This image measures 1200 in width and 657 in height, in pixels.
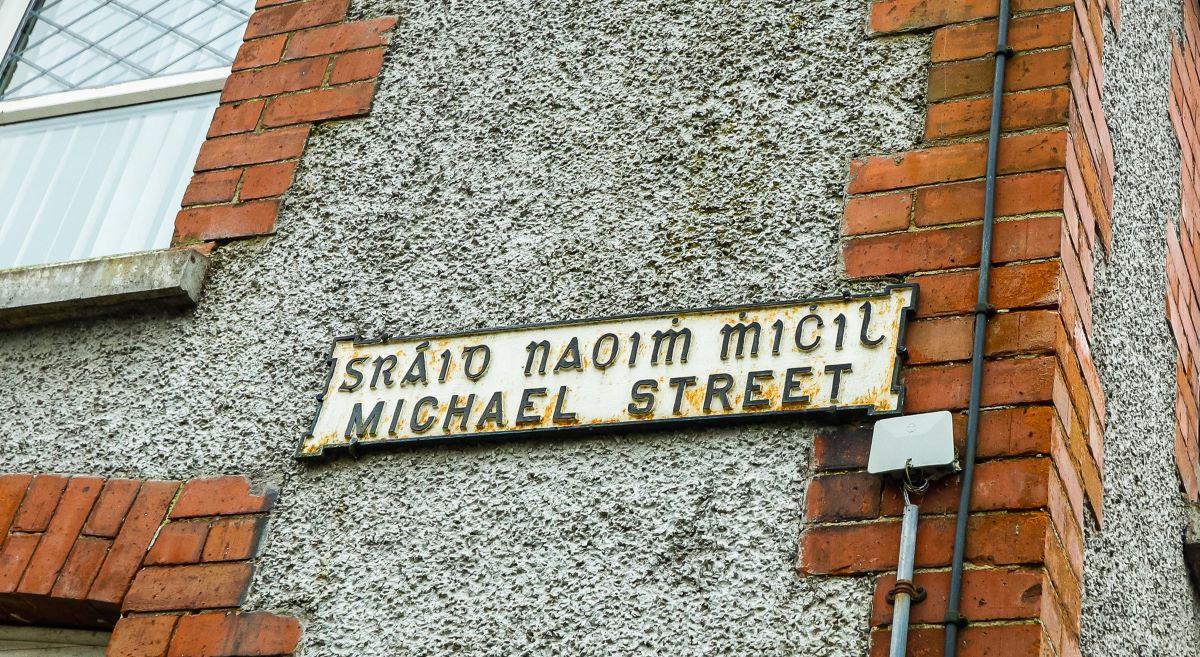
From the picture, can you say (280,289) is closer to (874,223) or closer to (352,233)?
(352,233)

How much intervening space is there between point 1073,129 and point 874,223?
46 centimetres

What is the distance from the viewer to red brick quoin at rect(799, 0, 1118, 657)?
8.20 feet

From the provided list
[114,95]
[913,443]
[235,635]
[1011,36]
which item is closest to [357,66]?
[114,95]

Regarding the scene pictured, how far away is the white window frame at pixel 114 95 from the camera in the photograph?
4.27 meters

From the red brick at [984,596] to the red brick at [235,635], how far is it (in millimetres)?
1221

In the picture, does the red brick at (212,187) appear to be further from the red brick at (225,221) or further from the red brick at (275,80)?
the red brick at (275,80)

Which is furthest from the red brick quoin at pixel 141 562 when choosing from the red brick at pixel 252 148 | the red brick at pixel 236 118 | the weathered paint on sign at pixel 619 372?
the red brick at pixel 236 118

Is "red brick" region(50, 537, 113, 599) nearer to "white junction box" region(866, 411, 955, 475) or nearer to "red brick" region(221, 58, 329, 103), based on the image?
"red brick" region(221, 58, 329, 103)

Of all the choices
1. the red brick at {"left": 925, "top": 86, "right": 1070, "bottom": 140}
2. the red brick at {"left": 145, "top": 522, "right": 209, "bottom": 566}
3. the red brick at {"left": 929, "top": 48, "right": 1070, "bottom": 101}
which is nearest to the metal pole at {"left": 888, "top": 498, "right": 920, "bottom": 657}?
the red brick at {"left": 925, "top": 86, "right": 1070, "bottom": 140}

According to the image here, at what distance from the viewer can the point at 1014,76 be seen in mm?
3047

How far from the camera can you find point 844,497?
2.67 meters

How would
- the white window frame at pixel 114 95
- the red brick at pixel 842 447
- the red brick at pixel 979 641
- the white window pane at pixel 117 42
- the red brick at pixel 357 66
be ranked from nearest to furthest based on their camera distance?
the red brick at pixel 979 641, the red brick at pixel 842 447, the red brick at pixel 357 66, the white window frame at pixel 114 95, the white window pane at pixel 117 42

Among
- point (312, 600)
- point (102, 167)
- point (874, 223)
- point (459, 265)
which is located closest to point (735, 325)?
point (874, 223)

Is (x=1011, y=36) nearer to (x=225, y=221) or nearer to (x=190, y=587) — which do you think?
(x=225, y=221)
